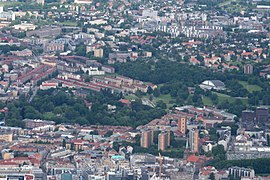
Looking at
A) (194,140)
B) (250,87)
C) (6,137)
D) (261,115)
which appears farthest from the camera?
(250,87)

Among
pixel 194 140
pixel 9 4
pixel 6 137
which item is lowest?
pixel 9 4

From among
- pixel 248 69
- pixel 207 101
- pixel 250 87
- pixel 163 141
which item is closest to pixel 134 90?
pixel 207 101

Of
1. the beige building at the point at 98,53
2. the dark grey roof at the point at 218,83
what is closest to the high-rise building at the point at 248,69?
the dark grey roof at the point at 218,83

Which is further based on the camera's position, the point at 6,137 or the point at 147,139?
the point at 6,137

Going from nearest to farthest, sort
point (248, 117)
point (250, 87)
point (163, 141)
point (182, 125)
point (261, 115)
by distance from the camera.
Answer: point (163, 141)
point (182, 125)
point (248, 117)
point (261, 115)
point (250, 87)

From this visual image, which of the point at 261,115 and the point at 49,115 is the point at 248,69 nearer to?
the point at 261,115

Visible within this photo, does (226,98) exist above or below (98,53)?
above

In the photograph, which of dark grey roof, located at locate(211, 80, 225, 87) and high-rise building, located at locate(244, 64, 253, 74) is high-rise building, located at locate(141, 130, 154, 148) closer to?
dark grey roof, located at locate(211, 80, 225, 87)

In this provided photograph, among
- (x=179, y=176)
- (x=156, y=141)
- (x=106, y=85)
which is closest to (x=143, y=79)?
(x=106, y=85)
